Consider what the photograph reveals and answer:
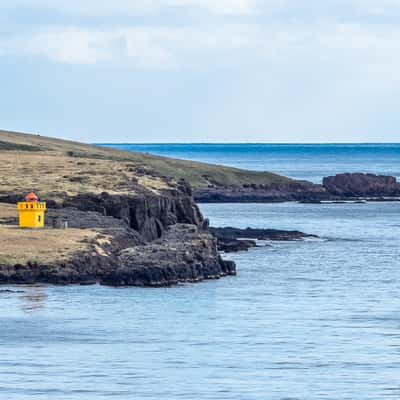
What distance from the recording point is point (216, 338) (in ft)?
202

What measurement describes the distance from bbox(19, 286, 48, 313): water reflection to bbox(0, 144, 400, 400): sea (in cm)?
4

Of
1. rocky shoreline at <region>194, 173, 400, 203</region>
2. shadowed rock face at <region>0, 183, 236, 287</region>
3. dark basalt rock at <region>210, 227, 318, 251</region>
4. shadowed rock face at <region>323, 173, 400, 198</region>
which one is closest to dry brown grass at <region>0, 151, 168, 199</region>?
shadowed rock face at <region>0, 183, 236, 287</region>

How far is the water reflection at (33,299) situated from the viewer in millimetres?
67312

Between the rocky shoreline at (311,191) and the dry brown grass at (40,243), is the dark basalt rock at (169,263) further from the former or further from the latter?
the rocky shoreline at (311,191)

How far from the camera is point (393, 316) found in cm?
6819

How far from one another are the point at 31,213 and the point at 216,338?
26.0 meters

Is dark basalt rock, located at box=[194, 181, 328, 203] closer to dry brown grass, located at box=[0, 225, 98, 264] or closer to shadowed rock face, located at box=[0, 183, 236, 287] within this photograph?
shadowed rock face, located at box=[0, 183, 236, 287]

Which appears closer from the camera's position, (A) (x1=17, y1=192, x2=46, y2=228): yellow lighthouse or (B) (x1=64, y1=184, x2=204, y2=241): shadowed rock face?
(A) (x1=17, y1=192, x2=46, y2=228): yellow lighthouse

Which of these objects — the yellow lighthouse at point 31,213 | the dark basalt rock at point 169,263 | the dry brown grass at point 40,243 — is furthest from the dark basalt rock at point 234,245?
the dry brown grass at point 40,243

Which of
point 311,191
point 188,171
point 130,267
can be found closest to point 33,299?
point 130,267

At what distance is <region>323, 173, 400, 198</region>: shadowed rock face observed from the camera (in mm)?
189750

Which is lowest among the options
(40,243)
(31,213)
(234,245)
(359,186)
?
(234,245)

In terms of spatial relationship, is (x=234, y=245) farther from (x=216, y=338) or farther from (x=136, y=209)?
(x=216, y=338)

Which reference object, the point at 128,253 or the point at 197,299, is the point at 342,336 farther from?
the point at 128,253
